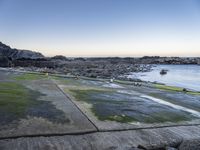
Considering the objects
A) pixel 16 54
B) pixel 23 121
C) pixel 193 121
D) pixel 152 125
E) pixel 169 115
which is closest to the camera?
pixel 23 121

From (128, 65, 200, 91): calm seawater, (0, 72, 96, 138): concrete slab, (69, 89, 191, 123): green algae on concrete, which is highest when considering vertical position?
(0, 72, 96, 138): concrete slab

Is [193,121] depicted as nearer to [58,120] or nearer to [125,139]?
[125,139]

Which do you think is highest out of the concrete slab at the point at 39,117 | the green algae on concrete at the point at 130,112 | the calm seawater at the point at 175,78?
the concrete slab at the point at 39,117

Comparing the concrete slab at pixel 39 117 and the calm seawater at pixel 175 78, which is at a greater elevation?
the concrete slab at pixel 39 117

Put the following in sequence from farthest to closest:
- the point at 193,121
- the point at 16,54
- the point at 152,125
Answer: the point at 16,54
the point at 193,121
the point at 152,125

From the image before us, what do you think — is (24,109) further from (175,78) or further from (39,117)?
(175,78)

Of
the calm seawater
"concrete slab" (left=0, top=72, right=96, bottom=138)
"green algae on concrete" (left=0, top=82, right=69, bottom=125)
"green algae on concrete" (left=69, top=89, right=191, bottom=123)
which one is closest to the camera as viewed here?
"concrete slab" (left=0, top=72, right=96, bottom=138)

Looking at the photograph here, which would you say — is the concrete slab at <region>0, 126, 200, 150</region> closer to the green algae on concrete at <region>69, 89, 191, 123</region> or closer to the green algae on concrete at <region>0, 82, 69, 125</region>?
the green algae on concrete at <region>69, 89, 191, 123</region>

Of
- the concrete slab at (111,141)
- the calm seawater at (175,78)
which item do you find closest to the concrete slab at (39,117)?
the concrete slab at (111,141)

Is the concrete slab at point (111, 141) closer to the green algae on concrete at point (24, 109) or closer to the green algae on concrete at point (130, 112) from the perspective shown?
the green algae on concrete at point (130, 112)

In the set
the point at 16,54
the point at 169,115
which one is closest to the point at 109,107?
the point at 169,115

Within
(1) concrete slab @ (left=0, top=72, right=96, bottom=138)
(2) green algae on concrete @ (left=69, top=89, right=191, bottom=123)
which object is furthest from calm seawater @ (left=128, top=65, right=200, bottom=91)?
(1) concrete slab @ (left=0, top=72, right=96, bottom=138)
